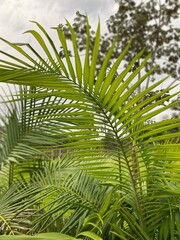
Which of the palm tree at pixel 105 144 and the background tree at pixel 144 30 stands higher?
the background tree at pixel 144 30

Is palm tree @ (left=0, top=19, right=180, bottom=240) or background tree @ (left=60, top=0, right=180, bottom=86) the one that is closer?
palm tree @ (left=0, top=19, right=180, bottom=240)

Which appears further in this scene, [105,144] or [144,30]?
[144,30]

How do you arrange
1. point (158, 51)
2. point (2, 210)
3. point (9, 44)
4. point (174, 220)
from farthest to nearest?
point (158, 51)
point (2, 210)
point (174, 220)
point (9, 44)

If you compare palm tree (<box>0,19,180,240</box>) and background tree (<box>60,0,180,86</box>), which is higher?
background tree (<box>60,0,180,86</box>)

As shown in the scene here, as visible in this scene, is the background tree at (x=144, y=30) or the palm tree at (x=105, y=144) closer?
the palm tree at (x=105, y=144)

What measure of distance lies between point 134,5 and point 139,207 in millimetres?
18724

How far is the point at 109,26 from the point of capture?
66.2 feet

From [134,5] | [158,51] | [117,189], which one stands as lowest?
[117,189]

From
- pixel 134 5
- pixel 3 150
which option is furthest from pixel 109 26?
pixel 3 150

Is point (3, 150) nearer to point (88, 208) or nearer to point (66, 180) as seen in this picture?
point (66, 180)

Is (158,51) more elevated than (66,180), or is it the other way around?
(158,51)

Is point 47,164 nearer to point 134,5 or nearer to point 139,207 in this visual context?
point 139,207

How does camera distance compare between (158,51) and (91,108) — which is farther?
(158,51)

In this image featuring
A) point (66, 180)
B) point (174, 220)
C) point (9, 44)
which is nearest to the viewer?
point (9, 44)
